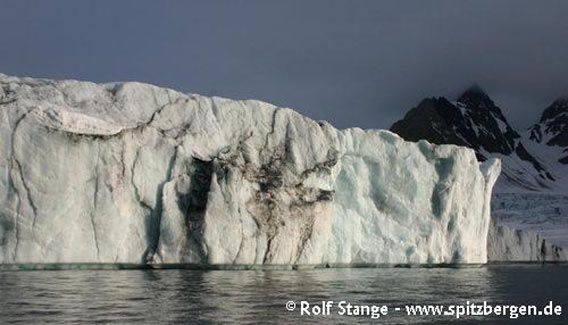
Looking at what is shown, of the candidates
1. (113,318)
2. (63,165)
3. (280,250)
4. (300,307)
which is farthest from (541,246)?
(113,318)

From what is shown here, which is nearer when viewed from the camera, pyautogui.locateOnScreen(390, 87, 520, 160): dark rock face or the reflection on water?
the reflection on water

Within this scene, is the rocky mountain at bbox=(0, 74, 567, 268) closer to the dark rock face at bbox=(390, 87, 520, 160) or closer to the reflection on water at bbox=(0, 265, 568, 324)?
the reflection on water at bbox=(0, 265, 568, 324)

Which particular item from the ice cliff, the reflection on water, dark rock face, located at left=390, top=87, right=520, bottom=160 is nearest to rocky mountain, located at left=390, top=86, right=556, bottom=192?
dark rock face, located at left=390, top=87, right=520, bottom=160

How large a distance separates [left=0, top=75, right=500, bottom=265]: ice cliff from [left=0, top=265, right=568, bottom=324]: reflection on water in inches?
53.9

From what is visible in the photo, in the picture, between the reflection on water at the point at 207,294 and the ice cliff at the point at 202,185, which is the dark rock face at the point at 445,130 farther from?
the reflection on water at the point at 207,294

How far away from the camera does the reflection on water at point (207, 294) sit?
1367 centimetres

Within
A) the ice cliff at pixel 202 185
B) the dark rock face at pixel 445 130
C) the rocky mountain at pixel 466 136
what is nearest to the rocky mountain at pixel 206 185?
the ice cliff at pixel 202 185

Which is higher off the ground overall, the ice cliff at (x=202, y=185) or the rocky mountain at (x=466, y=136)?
the rocky mountain at (x=466, y=136)

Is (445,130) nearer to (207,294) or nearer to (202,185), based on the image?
(202,185)

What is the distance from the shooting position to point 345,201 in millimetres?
33625

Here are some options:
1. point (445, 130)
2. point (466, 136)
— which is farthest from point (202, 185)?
point (466, 136)

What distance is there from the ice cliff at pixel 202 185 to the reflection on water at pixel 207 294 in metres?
1.37

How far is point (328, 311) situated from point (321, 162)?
56.6 ft

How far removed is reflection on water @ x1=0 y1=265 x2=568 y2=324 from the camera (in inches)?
538
